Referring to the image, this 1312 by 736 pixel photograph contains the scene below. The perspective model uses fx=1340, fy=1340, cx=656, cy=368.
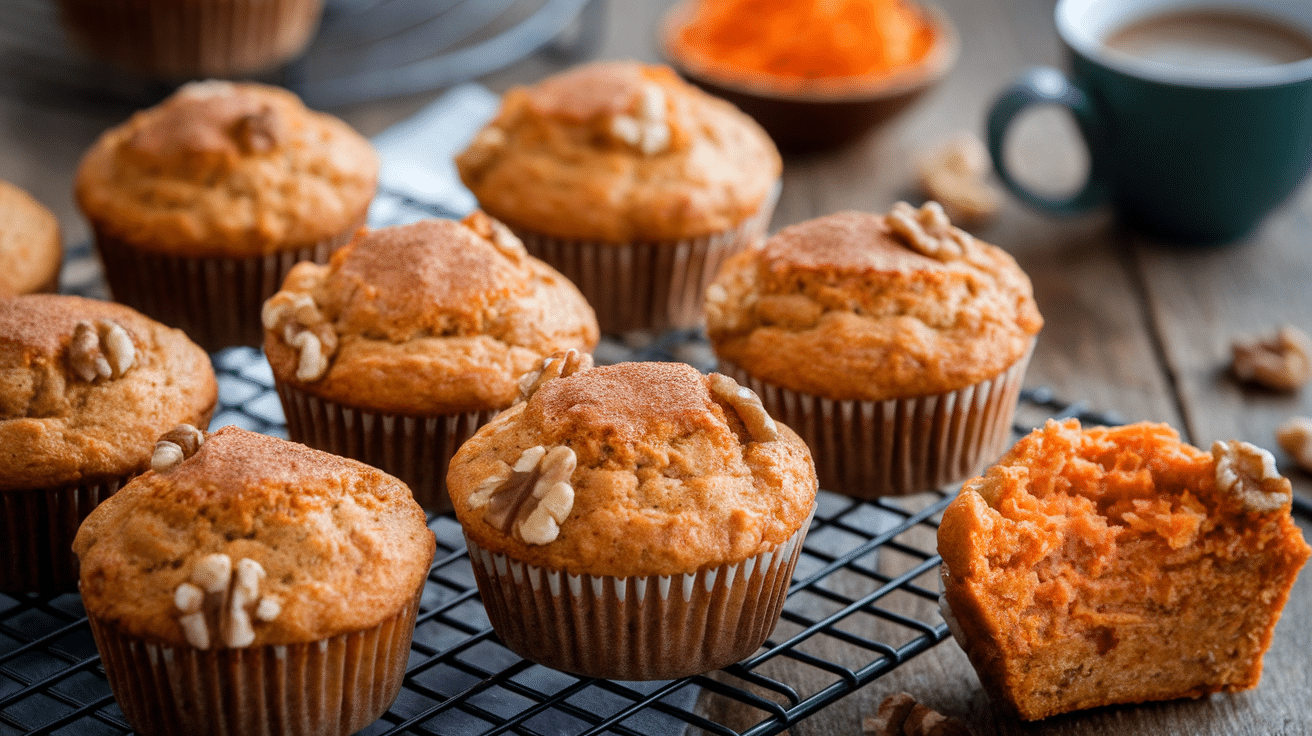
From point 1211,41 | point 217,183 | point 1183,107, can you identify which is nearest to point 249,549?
point 217,183

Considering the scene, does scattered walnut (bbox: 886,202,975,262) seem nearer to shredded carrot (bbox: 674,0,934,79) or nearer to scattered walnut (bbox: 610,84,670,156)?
scattered walnut (bbox: 610,84,670,156)

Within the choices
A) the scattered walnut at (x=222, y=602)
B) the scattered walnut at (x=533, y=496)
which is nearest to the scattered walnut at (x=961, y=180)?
the scattered walnut at (x=533, y=496)

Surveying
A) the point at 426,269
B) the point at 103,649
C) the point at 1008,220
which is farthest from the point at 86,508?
the point at 1008,220

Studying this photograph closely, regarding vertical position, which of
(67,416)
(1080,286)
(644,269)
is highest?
(67,416)

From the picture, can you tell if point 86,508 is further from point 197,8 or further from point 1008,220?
point 1008,220

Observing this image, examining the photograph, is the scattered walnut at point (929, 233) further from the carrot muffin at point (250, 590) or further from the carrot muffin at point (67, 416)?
the carrot muffin at point (67, 416)

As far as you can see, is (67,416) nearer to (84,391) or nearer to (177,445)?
(84,391)

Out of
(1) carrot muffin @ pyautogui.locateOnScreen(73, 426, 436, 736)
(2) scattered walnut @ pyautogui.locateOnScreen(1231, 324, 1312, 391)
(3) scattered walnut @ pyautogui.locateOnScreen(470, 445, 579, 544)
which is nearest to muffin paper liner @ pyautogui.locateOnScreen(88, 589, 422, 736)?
(1) carrot muffin @ pyautogui.locateOnScreen(73, 426, 436, 736)

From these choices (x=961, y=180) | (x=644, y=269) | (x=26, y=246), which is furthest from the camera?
(x=961, y=180)
